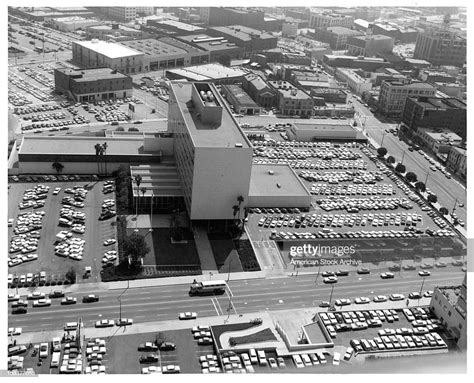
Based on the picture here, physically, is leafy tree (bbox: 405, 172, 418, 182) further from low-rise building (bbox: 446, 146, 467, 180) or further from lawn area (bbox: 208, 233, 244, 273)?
lawn area (bbox: 208, 233, 244, 273)

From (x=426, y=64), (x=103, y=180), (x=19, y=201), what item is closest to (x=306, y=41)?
(x=426, y=64)

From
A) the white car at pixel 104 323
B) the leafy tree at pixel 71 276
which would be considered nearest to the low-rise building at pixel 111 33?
the leafy tree at pixel 71 276

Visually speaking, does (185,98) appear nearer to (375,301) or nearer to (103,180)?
(103,180)

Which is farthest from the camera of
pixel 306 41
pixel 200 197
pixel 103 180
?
pixel 306 41

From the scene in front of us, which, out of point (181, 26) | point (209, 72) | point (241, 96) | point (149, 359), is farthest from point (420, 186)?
point (181, 26)

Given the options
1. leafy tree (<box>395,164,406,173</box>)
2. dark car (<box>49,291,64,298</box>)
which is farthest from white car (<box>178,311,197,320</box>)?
leafy tree (<box>395,164,406,173</box>)

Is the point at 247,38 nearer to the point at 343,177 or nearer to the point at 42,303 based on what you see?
the point at 343,177

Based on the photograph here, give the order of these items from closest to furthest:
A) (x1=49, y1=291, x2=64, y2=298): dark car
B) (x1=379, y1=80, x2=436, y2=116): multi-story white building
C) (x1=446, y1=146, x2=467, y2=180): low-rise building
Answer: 1. (x1=49, y1=291, x2=64, y2=298): dark car
2. (x1=446, y1=146, x2=467, y2=180): low-rise building
3. (x1=379, y1=80, x2=436, y2=116): multi-story white building
